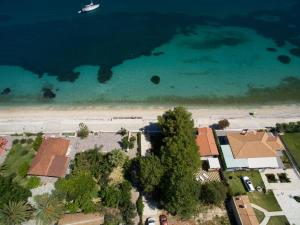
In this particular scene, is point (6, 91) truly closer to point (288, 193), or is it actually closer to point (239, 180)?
point (239, 180)

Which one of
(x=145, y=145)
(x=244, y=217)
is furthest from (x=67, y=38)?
(x=244, y=217)

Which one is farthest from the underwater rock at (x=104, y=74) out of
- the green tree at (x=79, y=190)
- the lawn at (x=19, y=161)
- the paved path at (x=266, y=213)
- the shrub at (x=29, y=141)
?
the paved path at (x=266, y=213)

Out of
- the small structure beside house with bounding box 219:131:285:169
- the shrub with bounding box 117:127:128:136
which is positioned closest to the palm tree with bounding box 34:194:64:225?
the shrub with bounding box 117:127:128:136

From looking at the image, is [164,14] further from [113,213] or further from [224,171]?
[113,213]

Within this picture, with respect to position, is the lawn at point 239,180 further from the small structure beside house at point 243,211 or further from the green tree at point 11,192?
the green tree at point 11,192

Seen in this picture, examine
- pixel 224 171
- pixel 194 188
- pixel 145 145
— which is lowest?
pixel 194 188

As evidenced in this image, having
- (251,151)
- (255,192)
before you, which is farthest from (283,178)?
(251,151)
